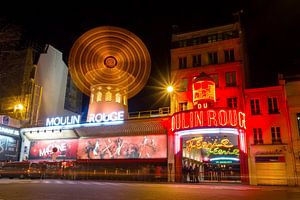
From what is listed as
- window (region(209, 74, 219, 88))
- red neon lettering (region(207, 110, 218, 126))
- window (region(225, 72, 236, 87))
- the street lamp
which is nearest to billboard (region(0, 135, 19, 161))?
the street lamp

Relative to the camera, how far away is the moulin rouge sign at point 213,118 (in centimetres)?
2214

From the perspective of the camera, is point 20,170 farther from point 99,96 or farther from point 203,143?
point 203,143

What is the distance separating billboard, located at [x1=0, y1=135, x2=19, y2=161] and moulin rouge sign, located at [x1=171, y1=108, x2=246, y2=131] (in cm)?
1987

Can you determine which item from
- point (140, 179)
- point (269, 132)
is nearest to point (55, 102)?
point (140, 179)

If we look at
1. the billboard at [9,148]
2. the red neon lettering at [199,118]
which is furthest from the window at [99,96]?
the red neon lettering at [199,118]

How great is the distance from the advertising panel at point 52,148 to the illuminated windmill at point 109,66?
4070 millimetres

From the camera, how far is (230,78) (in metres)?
26.2

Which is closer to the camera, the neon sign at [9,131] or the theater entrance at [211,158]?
the theater entrance at [211,158]

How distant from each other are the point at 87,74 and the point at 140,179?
13.7 metres

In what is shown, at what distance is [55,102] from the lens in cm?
3891

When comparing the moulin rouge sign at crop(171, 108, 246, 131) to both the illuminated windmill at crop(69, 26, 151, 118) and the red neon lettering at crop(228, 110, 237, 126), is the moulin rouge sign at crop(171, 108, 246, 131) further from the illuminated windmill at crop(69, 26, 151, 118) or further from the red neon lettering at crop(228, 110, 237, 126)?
the illuminated windmill at crop(69, 26, 151, 118)

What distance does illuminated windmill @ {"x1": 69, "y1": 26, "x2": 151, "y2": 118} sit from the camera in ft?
108

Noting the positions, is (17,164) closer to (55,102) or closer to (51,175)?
(51,175)

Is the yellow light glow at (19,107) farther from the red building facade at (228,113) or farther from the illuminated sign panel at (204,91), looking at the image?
the illuminated sign panel at (204,91)
